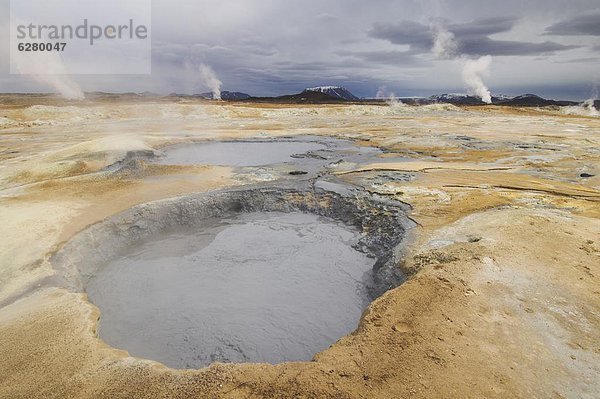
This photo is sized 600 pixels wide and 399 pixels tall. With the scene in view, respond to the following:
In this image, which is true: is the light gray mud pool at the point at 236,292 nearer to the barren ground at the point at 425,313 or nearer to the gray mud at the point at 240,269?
the gray mud at the point at 240,269

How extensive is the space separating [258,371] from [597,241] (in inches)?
221

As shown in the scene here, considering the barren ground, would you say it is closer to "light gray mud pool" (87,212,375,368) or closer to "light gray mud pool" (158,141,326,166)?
"light gray mud pool" (87,212,375,368)

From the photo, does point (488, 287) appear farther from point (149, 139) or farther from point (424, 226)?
point (149, 139)

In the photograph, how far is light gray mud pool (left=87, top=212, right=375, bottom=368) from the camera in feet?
16.4

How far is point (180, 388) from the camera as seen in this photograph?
3.30m

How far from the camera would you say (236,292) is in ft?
20.5

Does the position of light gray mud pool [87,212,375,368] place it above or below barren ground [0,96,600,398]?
below

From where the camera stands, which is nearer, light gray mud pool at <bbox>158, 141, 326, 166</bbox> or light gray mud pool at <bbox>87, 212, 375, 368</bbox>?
light gray mud pool at <bbox>87, 212, 375, 368</bbox>

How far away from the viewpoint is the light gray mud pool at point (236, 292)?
197 inches

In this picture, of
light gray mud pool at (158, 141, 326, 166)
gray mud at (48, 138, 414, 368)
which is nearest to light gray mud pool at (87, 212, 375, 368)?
gray mud at (48, 138, 414, 368)

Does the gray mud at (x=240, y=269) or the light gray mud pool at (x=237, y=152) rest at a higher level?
the light gray mud pool at (x=237, y=152)

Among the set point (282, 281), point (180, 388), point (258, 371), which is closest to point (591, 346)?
point (258, 371)

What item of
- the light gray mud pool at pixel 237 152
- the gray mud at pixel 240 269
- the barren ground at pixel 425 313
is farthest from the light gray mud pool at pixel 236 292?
the light gray mud pool at pixel 237 152

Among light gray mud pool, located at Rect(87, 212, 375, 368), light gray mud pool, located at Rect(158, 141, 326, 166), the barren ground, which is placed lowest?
light gray mud pool, located at Rect(87, 212, 375, 368)
